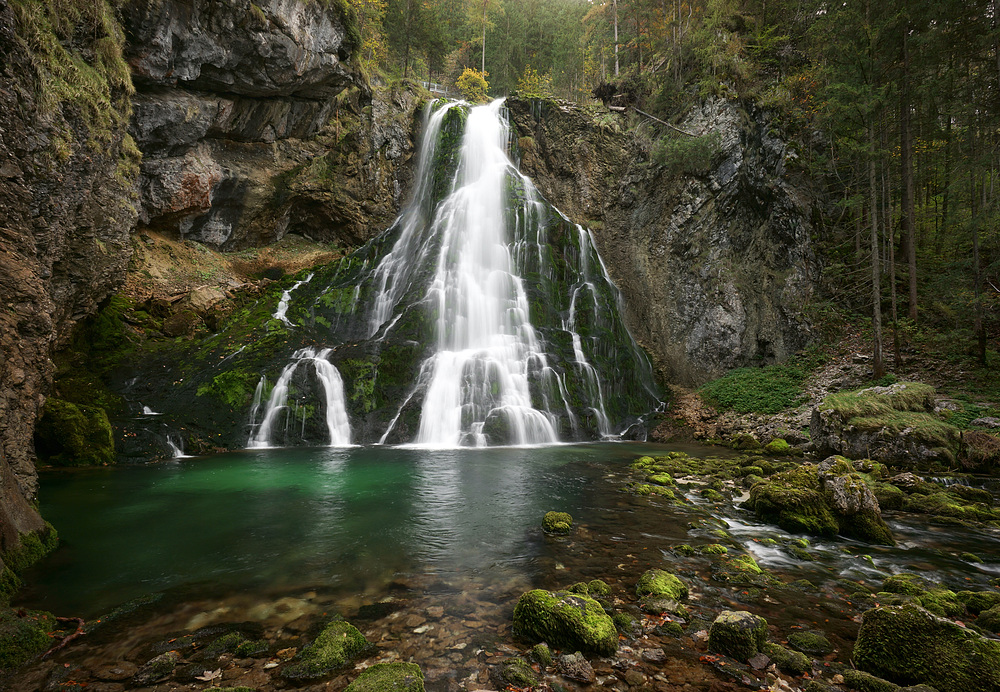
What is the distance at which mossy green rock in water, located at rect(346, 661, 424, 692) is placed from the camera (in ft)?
8.37

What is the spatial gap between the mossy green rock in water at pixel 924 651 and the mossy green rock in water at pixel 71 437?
13893 mm

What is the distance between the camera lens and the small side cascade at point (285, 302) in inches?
670

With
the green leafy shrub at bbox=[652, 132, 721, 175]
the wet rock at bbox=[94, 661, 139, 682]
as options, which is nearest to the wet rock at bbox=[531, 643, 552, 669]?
the wet rock at bbox=[94, 661, 139, 682]

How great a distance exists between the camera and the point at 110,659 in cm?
303

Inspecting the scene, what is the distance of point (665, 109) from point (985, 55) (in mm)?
11724

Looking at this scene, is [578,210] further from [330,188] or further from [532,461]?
[532,461]

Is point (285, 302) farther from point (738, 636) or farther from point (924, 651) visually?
point (924, 651)

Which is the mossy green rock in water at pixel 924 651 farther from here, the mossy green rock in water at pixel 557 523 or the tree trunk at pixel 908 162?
the tree trunk at pixel 908 162

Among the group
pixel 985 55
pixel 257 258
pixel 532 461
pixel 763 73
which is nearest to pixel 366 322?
pixel 257 258

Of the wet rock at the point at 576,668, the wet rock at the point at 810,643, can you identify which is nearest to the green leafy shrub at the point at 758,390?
the wet rock at the point at 810,643

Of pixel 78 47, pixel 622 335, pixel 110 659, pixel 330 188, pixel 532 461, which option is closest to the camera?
pixel 110 659

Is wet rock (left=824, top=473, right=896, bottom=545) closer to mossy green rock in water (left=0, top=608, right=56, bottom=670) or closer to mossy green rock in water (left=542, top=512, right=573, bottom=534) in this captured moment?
mossy green rock in water (left=542, top=512, right=573, bottom=534)

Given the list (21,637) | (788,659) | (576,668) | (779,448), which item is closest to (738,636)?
(788,659)

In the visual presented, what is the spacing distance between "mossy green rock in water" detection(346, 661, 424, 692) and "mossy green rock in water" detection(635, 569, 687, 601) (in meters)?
2.21
